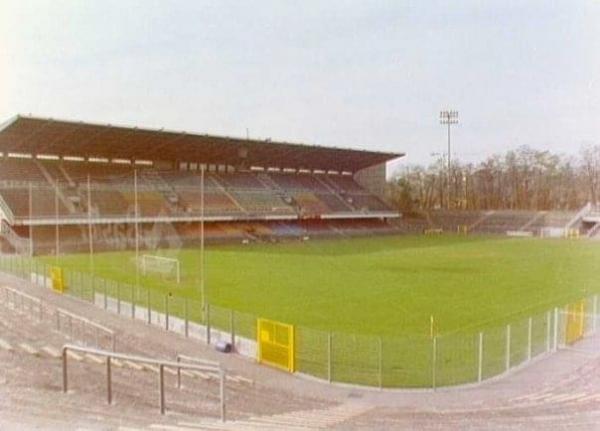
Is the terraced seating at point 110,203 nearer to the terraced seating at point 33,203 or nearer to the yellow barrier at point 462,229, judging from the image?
the terraced seating at point 33,203

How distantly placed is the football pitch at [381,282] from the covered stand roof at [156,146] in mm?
10007

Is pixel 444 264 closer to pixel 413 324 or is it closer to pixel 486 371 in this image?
pixel 413 324

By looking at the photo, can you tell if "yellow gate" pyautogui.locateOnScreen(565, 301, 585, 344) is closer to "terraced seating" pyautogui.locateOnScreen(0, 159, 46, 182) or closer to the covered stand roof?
the covered stand roof

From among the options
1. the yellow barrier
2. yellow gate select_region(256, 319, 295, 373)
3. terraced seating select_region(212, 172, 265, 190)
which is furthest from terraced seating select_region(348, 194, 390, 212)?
yellow gate select_region(256, 319, 295, 373)

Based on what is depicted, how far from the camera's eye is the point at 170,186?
154 feet

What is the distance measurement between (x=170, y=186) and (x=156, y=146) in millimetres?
3601

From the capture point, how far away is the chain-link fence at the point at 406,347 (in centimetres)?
1042

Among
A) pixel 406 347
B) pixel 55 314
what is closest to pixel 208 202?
pixel 55 314

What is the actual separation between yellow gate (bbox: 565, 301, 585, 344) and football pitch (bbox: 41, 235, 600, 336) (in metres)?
2.31

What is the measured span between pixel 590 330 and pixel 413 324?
4.16 meters

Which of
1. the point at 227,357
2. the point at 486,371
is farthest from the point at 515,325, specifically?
the point at 227,357

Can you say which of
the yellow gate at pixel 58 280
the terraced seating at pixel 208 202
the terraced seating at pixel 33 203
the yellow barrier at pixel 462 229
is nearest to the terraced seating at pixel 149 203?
the terraced seating at pixel 208 202

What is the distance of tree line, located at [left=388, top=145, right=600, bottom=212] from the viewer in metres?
59.0

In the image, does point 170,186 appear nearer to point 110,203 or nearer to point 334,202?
point 110,203
